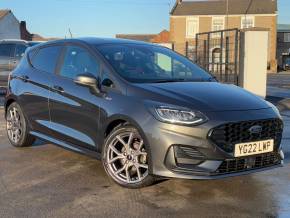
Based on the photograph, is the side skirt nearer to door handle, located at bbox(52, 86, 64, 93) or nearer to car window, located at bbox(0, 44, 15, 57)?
door handle, located at bbox(52, 86, 64, 93)

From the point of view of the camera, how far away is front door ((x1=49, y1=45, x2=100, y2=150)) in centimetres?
587

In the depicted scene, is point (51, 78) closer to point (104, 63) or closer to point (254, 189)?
point (104, 63)

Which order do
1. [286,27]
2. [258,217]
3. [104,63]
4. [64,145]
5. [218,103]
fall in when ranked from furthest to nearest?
[286,27] < [64,145] < [104,63] < [218,103] < [258,217]

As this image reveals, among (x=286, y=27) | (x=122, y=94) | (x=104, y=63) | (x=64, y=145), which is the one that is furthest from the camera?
(x=286, y=27)

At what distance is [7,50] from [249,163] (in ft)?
39.6

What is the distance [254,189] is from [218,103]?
1100mm

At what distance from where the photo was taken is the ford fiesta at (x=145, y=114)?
496cm

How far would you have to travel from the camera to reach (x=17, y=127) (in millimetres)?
7590

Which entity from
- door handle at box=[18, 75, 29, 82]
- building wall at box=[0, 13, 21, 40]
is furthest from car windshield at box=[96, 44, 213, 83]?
building wall at box=[0, 13, 21, 40]

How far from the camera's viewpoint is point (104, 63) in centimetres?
591

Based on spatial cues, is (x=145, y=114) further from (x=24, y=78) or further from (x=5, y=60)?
(x=5, y=60)

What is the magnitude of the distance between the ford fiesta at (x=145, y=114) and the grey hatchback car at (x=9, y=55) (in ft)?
28.5

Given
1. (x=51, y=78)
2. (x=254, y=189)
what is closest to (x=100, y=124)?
(x=51, y=78)

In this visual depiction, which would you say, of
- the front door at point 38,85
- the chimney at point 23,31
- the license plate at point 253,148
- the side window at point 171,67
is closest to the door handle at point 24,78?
the front door at point 38,85
